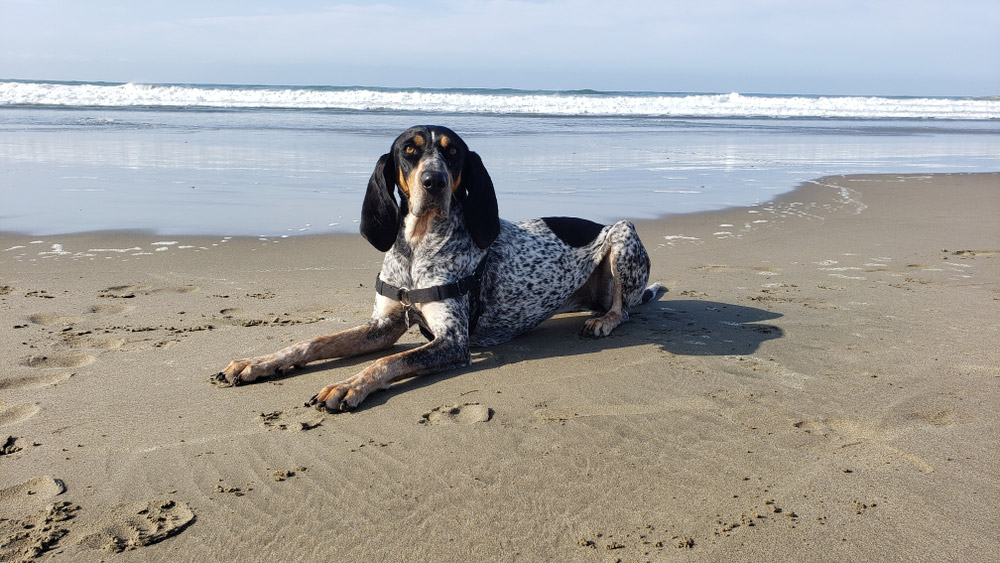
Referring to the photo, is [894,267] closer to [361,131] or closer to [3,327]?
[3,327]

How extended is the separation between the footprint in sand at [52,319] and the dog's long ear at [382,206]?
225 centimetres

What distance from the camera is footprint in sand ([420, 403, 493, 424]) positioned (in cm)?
383

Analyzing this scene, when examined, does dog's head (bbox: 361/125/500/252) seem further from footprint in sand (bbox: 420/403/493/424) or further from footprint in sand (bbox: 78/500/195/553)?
footprint in sand (bbox: 78/500/195/553)

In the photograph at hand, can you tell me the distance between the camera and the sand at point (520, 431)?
2.76 m

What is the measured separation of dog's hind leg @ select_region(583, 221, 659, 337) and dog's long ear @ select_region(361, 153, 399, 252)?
1670mm

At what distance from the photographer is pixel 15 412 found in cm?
381

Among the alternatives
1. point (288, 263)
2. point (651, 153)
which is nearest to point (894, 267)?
point (288, 263)

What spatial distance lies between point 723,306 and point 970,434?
102 inches

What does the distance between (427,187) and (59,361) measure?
2.38 meters

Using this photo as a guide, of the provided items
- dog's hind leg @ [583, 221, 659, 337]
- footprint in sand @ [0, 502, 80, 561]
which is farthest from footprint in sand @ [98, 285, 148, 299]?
dog's hind leg @ [583, 221, 659, 337]

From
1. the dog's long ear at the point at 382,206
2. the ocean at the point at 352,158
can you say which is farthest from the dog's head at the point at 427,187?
the ocean at the point at 352,158

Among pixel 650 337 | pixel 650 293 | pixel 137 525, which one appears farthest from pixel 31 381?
pixel 650 293

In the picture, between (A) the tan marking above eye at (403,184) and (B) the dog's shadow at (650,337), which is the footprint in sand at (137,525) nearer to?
(B) the dog's shadow at (650,337)

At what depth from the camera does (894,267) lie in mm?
7336
